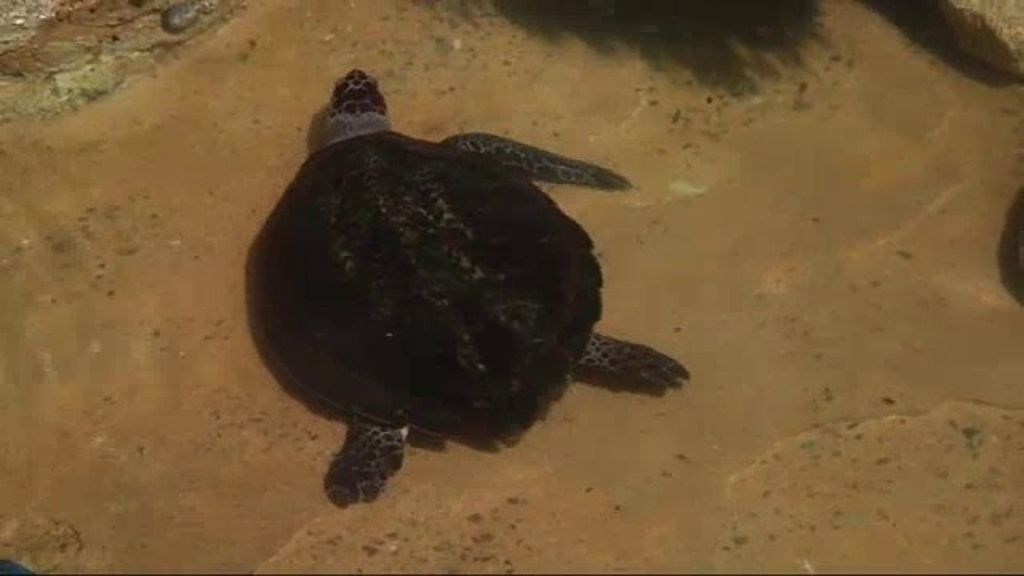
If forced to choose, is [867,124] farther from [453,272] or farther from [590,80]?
[453,272]

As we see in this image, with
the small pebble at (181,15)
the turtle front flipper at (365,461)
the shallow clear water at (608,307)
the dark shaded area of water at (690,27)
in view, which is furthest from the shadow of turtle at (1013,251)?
the small pebble at (181,15)

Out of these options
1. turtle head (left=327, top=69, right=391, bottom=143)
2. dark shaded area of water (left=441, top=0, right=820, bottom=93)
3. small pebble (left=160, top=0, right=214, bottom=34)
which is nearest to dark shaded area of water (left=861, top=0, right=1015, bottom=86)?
dark shaded area of water (left=441, top=0, right=820, bottom=93)

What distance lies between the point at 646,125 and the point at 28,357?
252 centimetres

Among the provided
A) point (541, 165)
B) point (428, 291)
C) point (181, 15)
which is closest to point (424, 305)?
point (428, 291)

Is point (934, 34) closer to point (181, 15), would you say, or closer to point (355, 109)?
point (355, 109)

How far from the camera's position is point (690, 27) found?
5.33 m

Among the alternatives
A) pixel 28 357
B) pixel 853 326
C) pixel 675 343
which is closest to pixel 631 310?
pixel 675 343

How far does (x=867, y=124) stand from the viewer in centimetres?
497

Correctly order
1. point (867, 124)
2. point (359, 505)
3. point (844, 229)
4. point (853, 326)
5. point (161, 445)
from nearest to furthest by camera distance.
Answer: point (359, 505) → point (161, 445) → point (853, 326) → point (844, 229) → point (867, 124)

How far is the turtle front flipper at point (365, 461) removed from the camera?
3.71m

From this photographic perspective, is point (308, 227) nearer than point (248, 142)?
Yes

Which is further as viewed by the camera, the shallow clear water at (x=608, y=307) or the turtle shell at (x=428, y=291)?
the turtle shell at (x=428, y=291)

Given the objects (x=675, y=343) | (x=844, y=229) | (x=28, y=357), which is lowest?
(x=28, y=357)

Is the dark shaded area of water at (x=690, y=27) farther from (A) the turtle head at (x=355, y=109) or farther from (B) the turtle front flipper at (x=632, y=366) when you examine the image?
(B) the turtle front flipper at (x=632, y=366)
